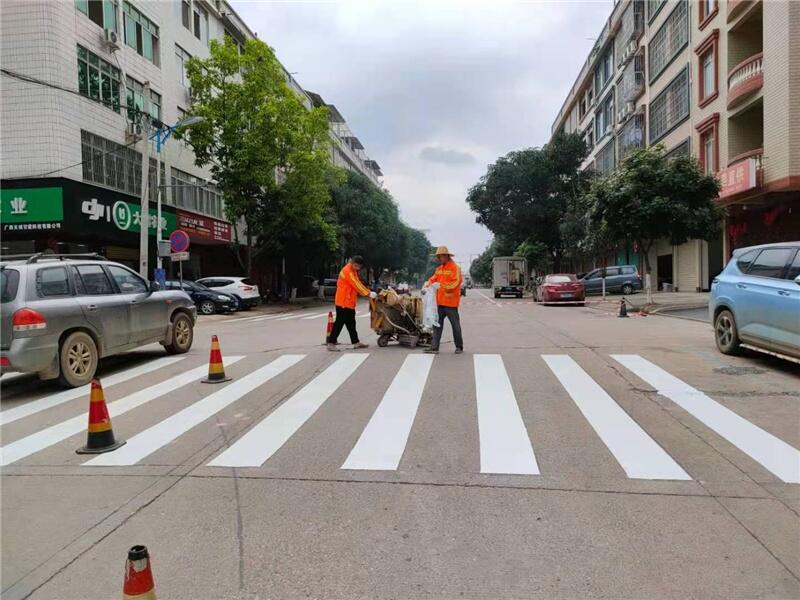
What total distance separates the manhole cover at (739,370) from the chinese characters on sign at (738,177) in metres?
16.3

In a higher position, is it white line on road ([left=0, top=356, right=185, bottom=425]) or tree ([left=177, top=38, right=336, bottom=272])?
tree ([left=177, top=38, right=336, bottom=272])

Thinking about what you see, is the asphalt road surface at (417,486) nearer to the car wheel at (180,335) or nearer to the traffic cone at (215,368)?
the traffic cone at (215,368)

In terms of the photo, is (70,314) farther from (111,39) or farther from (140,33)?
(140,33)

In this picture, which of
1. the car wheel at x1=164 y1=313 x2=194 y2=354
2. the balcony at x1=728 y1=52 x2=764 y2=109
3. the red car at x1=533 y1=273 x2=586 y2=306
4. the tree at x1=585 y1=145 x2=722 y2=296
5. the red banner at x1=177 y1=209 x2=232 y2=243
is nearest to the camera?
the car wheel at x1=164 y1=313 x2=194 y2=354

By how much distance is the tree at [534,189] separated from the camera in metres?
41.7

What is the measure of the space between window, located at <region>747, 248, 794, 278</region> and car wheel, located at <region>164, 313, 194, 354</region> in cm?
946

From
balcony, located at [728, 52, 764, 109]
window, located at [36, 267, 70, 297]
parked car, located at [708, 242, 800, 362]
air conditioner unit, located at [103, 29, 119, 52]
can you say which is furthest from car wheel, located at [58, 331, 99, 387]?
balcony, located at [728, 52, 764, 109]

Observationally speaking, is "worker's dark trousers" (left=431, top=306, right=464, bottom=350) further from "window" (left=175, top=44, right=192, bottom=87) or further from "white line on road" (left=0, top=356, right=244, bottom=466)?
"window" (left=175, top=44, right=192, bottom=87)

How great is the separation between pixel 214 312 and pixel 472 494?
71.3 feet

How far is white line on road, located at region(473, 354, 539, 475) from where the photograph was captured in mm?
4809

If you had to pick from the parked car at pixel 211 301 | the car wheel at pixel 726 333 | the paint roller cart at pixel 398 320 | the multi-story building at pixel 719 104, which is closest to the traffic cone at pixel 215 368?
the paint roller cart at pixel 398 320

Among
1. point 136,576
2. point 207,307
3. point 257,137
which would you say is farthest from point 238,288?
point 136,576

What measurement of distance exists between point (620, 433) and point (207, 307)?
21016mm

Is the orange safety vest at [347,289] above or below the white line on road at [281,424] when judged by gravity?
above
